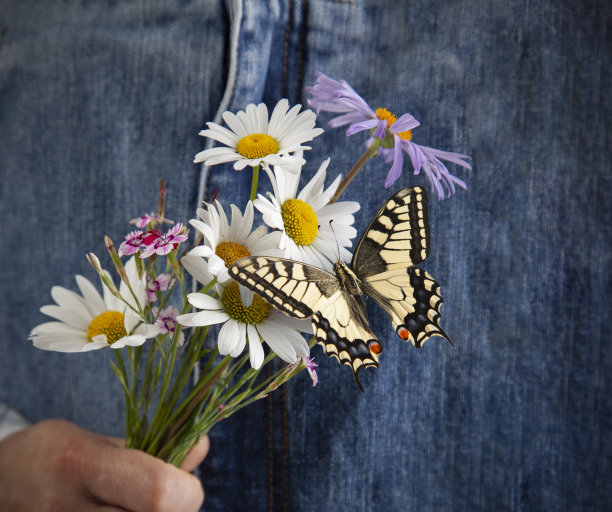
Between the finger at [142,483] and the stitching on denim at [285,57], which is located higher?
the stitching on denim at [285,57]

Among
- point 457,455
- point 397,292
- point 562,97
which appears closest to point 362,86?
point 562,97

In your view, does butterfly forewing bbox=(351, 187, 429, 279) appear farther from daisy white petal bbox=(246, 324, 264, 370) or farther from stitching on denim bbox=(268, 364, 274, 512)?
stitching on denim bbox=(268, 364, 274, 512)

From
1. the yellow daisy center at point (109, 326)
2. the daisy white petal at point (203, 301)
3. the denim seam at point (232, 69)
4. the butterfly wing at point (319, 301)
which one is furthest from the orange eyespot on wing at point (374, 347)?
the denim seam at point (232, 69)

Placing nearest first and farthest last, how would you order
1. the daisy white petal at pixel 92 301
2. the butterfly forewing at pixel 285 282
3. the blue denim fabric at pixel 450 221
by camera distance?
the butterfly forewing at pixel 285 282 < the daisy white petal at pixel 92 301 < the blue denim fabric at pixel 450 221

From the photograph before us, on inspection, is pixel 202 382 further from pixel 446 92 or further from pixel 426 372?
pixel 446 92

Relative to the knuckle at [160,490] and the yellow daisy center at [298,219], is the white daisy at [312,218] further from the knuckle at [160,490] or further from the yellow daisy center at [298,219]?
the knuckle at [160,490]

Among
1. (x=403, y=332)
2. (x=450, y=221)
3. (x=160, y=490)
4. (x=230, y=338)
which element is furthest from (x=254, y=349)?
(x=450, y=221)

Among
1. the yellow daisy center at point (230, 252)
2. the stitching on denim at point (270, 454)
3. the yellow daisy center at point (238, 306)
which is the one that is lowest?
the stitching on denim at point (270, 454)
